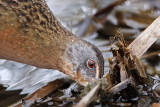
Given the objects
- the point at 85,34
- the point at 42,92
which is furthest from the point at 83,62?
the point at 85,34

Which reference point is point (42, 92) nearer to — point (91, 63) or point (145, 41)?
point (91, 63)

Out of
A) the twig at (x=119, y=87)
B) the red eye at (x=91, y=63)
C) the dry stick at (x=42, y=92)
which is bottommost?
the twig at (x=119, y=87)

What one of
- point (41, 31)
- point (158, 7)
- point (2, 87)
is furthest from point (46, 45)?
point (158, 7)

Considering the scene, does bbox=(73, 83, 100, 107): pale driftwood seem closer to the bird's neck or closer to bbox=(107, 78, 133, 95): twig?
bbox=(107, 78, 133, 95): twig

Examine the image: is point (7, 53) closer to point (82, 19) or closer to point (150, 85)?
point (150, 85)

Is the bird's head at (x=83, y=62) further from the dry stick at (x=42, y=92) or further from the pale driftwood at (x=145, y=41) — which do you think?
the pale driftwood at (x=145, y=41)

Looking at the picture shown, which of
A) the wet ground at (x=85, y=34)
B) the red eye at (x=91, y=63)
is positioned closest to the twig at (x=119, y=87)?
the wet ground at (x=85, y=34)
